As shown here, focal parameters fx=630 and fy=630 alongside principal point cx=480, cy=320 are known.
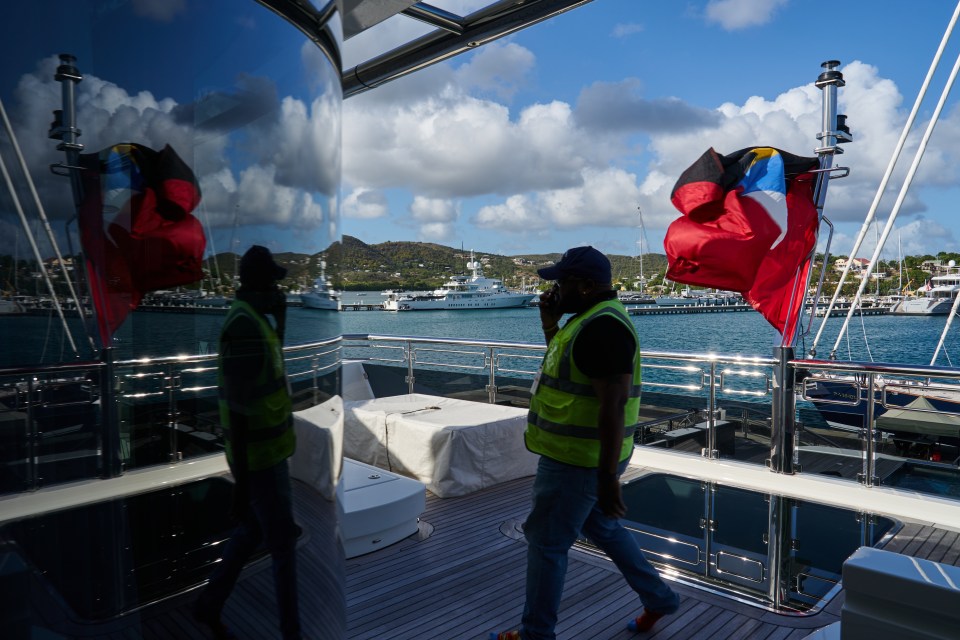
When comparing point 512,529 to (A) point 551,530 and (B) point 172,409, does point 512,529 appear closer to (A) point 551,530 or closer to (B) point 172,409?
(A) point 551,530

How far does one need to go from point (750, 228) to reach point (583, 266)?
2906 millimetres

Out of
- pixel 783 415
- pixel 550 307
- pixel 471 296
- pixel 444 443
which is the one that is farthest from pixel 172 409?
pixel 471 296

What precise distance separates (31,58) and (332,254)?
362 mm

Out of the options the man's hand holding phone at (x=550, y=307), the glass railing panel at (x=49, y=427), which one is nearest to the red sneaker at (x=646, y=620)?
the man's hand holding phone at (x=550, y=307)

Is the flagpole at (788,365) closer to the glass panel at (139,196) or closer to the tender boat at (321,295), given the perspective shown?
the tender boat at (321,295)

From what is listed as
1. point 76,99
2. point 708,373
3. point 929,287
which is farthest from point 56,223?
point 929,287

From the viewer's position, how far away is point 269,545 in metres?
0.55

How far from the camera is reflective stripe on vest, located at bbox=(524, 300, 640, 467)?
7.16ft

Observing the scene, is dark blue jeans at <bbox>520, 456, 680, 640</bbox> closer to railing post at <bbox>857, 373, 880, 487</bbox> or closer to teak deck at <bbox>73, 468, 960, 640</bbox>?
teak deck at <bbox>73, 468, 960, 640</bbox>

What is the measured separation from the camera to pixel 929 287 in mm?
48531

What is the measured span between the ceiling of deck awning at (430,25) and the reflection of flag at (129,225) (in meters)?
1.14

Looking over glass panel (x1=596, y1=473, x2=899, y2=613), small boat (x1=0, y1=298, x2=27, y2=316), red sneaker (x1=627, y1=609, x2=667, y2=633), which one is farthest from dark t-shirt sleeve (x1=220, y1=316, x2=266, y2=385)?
glass panel (x1=596, y1=473, x2=899, y2=613)

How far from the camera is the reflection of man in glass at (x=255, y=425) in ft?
1.59

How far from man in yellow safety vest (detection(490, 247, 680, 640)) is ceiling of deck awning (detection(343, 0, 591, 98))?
34.4 inches
